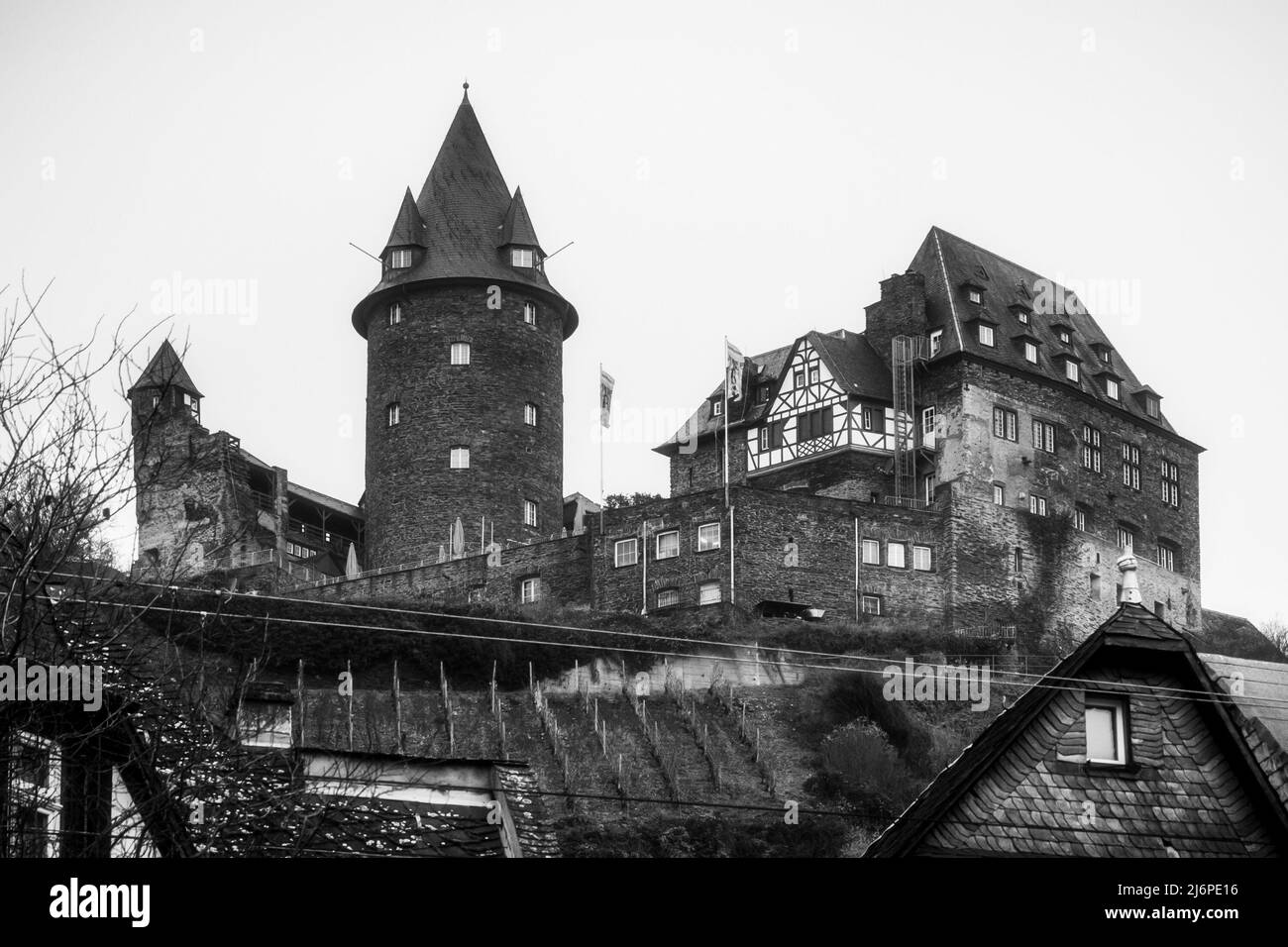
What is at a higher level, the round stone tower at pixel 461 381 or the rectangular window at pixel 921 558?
the round stone tower at pixel 461 381

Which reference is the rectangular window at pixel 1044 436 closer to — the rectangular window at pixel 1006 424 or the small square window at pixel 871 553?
the rectangular window at pixel 1006 424

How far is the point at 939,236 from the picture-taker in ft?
237

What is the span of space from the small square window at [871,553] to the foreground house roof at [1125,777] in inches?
1560

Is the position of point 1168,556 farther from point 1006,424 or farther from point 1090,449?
point 1006,424

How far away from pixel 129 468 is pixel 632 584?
144 ft

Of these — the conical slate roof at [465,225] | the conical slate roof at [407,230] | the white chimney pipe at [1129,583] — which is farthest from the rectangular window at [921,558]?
the white chimney pipe at [1129,583]

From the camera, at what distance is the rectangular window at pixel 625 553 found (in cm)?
6203

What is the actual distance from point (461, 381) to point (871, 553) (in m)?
14.9

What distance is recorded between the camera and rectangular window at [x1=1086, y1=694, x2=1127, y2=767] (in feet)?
73.0

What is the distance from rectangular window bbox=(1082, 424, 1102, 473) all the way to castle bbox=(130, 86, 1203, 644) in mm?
100

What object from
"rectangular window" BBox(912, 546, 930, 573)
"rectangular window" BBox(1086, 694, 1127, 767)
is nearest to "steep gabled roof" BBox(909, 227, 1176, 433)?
"rectangular window" BBox(912, 546, 930, 573)

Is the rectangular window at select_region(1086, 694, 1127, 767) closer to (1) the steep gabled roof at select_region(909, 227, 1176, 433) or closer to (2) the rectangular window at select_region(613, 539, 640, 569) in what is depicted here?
(2) the rectangular window at select_region(613, 539, 640, 569)

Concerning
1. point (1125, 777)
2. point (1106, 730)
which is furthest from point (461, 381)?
point (1125, 777)
